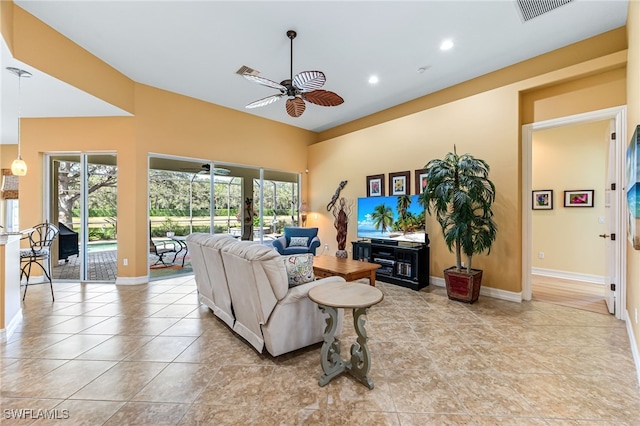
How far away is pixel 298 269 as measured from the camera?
2.44 metres

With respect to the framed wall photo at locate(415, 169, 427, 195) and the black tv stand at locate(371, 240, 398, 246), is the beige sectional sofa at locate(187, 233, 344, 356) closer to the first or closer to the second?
the black tv stand at locate(371, 240, 398, 246)

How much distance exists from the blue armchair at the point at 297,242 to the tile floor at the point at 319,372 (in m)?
2.58

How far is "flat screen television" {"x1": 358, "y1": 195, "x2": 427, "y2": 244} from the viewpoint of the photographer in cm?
462

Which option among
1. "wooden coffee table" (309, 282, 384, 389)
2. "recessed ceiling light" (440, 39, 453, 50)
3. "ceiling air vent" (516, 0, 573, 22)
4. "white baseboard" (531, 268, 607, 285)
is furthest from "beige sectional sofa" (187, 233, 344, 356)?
"white baseboard" (531, 268, 607, 285)

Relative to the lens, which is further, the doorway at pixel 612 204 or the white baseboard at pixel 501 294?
the white baseboard at pixel 501 294

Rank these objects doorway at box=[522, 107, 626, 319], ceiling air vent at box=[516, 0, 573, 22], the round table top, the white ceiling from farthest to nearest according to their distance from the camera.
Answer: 1. doorway at box=[522, 107, 626, 319]
2. the white ceiling
3. ceiling air vent at box=[516, 0, 573, 22]
4. the round table top

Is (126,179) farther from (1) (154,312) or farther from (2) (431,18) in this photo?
A: (2) (431,18)

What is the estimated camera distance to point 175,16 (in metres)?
3.02

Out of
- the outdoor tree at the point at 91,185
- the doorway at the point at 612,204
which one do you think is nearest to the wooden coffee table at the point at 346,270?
the doorway at the point at 612,204

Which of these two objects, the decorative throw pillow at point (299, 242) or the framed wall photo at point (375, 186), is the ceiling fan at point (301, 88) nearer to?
the framed wall photo at point (375, 186)

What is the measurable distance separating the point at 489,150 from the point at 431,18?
2.06 metres

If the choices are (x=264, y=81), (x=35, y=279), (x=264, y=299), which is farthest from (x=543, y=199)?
(x=35, y=279)

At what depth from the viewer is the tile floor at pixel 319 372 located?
5.60 ft

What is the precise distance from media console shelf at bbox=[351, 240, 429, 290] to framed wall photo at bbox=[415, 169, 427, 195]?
102cm
